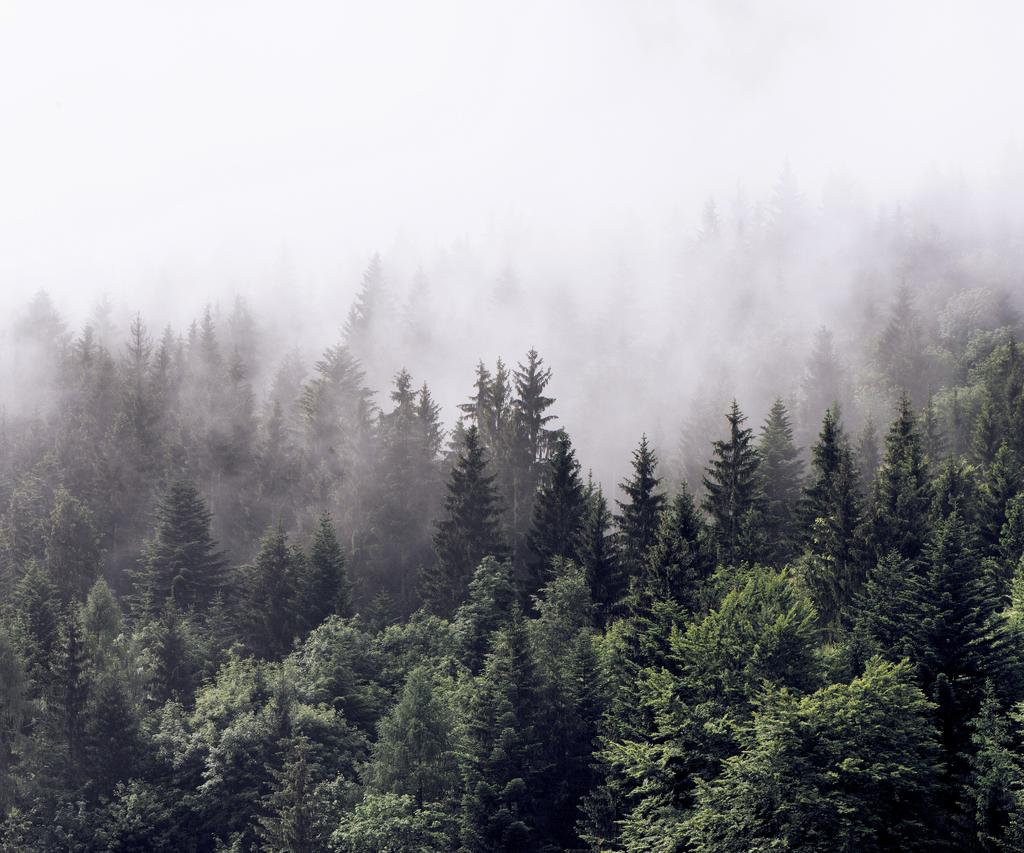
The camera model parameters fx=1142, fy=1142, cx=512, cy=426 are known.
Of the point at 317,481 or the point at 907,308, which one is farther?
the point at 907,308

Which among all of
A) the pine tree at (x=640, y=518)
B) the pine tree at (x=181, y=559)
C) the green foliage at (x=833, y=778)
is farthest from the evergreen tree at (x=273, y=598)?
the green foliage at (x=833, y=778)

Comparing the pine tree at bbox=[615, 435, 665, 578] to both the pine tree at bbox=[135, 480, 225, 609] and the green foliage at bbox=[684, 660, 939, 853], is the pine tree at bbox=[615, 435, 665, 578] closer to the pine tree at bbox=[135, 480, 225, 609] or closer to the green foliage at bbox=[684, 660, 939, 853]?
the green foliage at bbox=[684, 660, 939, 853]

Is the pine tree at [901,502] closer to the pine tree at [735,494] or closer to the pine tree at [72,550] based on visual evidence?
the pine tree at [735,494]

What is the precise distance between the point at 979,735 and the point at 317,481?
2831 inches

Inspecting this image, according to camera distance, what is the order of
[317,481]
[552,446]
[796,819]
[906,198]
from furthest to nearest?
1. [906,198]
2. [317,481]
3. [552,446]
4. [796,819]

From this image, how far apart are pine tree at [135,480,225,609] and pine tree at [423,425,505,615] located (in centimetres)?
1750

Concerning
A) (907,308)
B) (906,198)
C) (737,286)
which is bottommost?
(907,308)

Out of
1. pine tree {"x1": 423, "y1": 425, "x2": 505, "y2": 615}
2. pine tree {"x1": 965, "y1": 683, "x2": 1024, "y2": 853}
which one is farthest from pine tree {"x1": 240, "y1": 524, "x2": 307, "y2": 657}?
pine tree {"x1": 965, "y1": 683, "x2": 1024, "y2": 853}

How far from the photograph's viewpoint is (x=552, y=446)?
96062 mm

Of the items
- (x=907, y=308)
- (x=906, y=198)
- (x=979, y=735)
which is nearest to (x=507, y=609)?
(x=979, y=735)

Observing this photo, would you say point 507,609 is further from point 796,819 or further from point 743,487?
point 796,819

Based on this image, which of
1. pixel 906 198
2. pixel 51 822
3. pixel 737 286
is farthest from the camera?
pixel 906 198

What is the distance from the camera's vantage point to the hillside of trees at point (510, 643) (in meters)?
47.1

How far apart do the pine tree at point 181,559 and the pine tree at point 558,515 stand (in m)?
26.6
